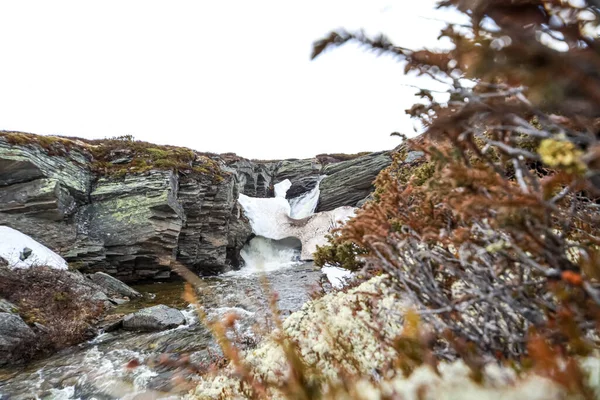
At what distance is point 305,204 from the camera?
34562 millimetres

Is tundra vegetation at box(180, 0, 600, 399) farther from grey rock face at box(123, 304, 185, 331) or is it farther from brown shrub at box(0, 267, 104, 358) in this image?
brown shrub at box(0, 267, 104, 358)

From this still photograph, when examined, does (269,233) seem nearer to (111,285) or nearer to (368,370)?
(111,285)

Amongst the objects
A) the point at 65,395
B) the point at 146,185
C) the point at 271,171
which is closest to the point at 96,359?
the point at 65,395

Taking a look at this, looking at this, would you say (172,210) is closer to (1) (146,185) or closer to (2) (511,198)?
(1) (146,185)

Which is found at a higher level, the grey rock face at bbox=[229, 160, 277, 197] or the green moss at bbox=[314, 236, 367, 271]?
the grey rock face at bbox=[229, 160, 277, 197]

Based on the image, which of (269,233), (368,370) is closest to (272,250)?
(269,233)

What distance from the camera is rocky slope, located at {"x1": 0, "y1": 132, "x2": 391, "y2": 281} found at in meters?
15.6

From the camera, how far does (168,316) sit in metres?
10.6

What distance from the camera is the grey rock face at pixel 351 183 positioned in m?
29.2

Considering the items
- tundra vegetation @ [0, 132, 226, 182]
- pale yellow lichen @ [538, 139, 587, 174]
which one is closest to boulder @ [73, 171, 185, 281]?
tundra vegetation @ [0, 132, 226, 182]

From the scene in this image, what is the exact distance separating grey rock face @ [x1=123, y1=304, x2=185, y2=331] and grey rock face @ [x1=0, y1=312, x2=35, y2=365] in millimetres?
2494

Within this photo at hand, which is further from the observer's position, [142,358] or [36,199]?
[36,199]

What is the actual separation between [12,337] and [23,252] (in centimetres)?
653

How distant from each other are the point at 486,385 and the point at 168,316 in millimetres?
11202
